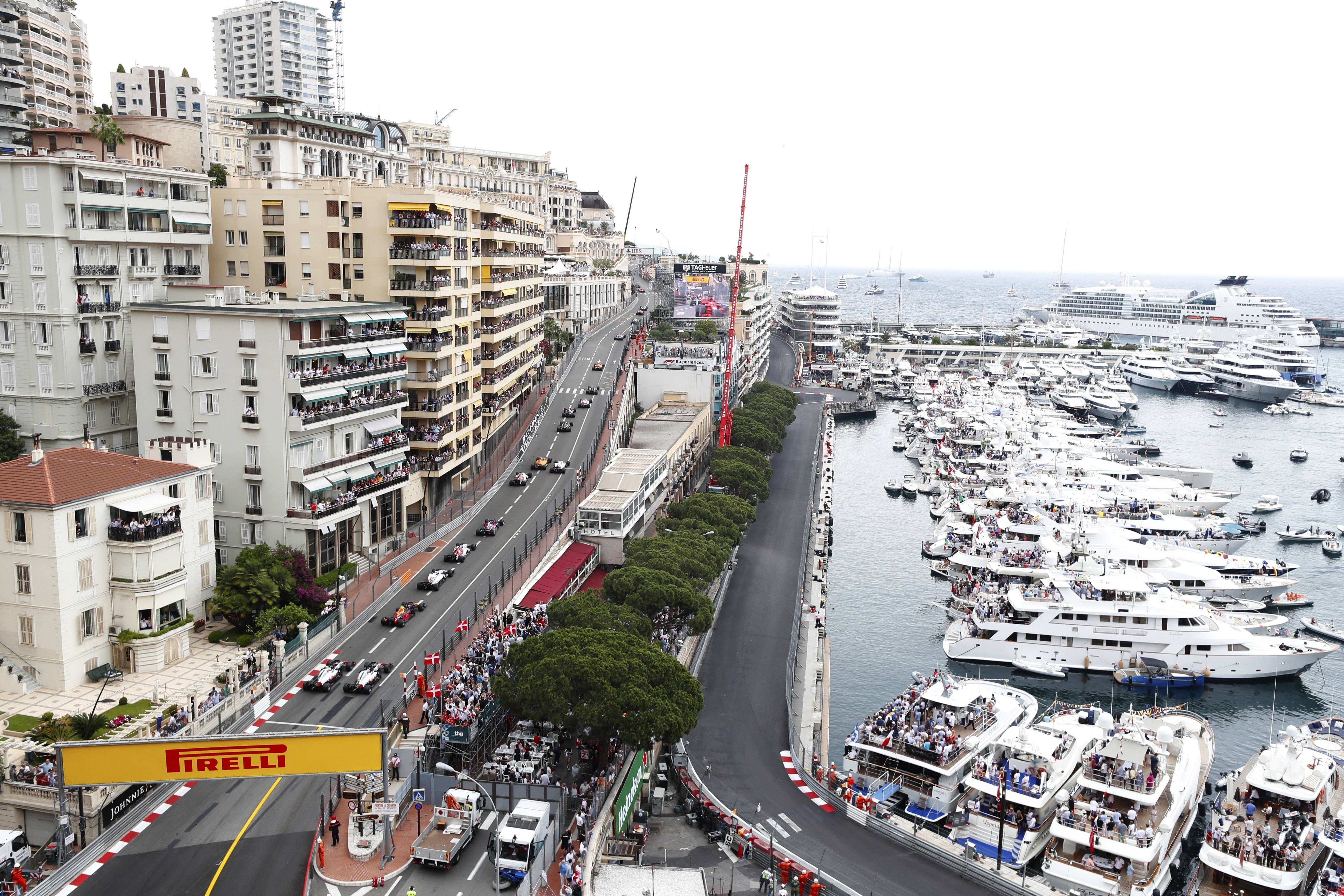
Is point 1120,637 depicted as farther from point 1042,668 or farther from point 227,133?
point 227,133

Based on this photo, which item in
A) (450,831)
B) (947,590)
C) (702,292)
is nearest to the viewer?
(450,831)

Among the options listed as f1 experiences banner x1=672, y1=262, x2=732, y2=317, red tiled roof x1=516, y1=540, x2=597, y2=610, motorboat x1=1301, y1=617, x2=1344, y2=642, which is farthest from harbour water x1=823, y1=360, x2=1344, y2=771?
f1 experiences banner x1=672, y1=262, x2=732, y2=317

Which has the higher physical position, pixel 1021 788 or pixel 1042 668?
pixel 1021 788

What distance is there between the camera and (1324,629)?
268ft

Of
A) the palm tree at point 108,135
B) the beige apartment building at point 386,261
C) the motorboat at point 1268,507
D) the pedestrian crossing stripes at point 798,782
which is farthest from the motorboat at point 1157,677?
the palm tree at point 108,135

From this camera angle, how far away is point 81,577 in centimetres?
4981

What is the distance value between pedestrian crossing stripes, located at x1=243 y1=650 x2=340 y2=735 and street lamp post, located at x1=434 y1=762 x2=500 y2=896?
9.47 meters

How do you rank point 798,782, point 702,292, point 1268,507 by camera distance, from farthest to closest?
point 702,292, point 1268,507, point 798,782

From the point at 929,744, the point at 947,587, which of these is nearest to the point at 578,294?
the point at 947,587

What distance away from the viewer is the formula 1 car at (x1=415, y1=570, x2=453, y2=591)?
216 ft

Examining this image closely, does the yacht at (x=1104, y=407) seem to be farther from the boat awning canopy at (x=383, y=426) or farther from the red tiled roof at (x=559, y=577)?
the boat awning canopy at (x=383, y=426)

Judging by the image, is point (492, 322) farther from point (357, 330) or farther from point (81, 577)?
point (81, 577)

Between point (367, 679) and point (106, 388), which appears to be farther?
point (106, 388)

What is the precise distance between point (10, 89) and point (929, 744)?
102 m
